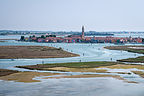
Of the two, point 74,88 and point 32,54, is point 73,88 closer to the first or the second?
point 74,88

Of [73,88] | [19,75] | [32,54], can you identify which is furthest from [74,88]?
[32,54]

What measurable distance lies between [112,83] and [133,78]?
3.01m

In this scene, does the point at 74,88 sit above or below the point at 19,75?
below

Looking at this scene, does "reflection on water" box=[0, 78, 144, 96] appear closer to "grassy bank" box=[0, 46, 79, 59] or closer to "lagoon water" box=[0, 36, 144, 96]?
"lagoon water" box=[0, 36, 144, 96]

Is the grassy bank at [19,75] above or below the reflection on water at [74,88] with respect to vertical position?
above

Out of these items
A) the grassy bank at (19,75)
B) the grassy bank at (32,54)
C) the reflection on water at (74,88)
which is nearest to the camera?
the reflection on water at (74,88)

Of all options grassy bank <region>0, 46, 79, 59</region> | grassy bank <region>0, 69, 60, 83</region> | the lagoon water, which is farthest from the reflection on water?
grassy bank <region>0, 46, 79, 59</region>

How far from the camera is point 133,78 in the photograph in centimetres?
2573

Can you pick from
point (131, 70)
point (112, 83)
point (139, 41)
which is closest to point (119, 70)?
point (131, 70)

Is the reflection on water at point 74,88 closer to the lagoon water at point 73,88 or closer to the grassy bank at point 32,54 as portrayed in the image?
the lagoon water at point 73,88

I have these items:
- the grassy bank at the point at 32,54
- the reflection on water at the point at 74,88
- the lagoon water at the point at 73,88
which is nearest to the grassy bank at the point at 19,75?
the lagoon water at the point at 73,88

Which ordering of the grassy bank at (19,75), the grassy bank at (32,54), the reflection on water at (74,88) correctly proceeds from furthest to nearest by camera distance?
the grassy bank at (32,54) → the grassy bank at (19,75) → the reflection on water at (74,88)

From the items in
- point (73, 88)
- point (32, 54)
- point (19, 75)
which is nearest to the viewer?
point (73, 88)

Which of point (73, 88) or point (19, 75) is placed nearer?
point (73, 88)
